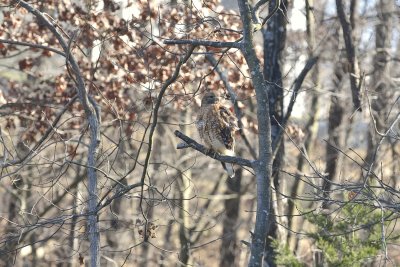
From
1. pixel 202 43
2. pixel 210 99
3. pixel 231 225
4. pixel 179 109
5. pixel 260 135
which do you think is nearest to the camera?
pixel 202 43

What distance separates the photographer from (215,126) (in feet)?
30.0

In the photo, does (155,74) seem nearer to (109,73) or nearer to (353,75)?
(109,73)

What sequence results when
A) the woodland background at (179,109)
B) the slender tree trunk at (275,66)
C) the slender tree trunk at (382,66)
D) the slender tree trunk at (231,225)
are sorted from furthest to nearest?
the slender tree trunk at (231,225)
the slender tree trunk at (382,66)
the slender tree trunk at (275,66)
the woodland background at (179,109)

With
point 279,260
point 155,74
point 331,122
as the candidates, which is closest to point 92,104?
point 155,74

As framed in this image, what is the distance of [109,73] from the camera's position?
33.9 feet

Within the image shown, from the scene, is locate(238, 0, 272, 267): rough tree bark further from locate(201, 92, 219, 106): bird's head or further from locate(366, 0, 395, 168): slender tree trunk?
locate(366, 0, 395, 168): slender tree trunk

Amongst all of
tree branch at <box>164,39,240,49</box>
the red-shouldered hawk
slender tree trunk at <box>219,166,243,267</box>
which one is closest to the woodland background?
tree branch at <box>164,39,240,49</box>

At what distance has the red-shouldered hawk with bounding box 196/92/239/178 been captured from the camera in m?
9.02

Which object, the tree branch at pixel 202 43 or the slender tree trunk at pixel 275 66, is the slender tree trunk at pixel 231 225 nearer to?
the slender tree trunk at pixel 275 66

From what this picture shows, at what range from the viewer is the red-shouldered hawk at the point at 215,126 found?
9.02 metres

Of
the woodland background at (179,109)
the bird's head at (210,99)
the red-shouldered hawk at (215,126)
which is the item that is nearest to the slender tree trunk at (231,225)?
the woodland background at (179,109)

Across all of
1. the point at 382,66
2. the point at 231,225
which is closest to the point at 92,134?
the point at 382,66

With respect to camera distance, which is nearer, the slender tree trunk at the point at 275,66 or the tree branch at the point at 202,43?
the tree branch at the point at 202,43

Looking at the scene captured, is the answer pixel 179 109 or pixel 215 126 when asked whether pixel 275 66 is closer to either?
pixel 179 109
